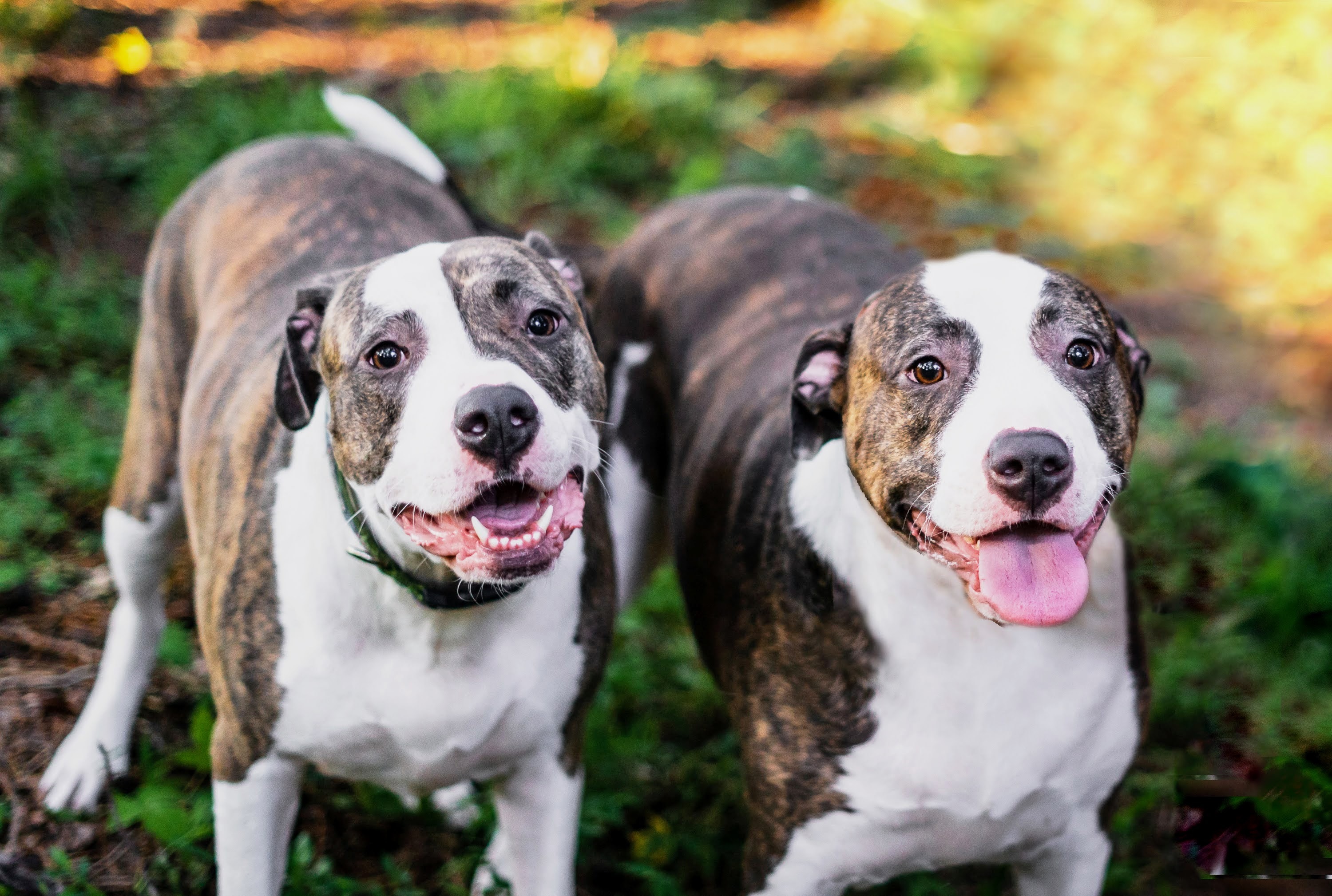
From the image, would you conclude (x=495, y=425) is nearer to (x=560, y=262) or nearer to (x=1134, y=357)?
(x=560, y=262)

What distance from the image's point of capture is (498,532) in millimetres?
2482

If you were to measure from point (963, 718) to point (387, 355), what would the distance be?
143cm

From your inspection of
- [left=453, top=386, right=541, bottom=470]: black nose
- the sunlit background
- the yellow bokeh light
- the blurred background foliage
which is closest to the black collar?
[left=453, top=386, right=541, bottom=470]: black nose

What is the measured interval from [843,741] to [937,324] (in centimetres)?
94

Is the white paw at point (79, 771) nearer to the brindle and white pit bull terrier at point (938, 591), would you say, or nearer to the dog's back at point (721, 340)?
the dog's back at point (721, 340)

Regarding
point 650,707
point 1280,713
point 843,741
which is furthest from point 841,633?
point 1280,713

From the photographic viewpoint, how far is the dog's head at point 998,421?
8.01ft

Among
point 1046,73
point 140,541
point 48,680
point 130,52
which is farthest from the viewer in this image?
point 1046,73

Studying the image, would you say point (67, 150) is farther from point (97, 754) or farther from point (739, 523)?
point (739, 523)

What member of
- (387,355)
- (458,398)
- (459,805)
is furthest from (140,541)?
(458,398)

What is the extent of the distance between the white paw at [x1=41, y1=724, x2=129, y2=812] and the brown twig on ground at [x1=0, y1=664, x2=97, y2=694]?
284mm

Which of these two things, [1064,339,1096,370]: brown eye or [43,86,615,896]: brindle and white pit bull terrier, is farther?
[1064,339,1096,370]: brown eye

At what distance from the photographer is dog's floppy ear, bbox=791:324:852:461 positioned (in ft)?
9.82

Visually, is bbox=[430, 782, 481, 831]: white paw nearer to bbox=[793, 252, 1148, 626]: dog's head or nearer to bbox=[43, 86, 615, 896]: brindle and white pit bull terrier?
bbox=[43, 86, 615, 896]: brindle and white pit bull terrier
